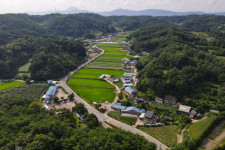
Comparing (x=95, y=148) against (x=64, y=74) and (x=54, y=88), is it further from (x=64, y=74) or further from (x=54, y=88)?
(x=64, y=74)

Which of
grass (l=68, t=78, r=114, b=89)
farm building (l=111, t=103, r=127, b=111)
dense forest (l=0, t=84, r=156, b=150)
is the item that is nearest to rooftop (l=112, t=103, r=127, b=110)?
farm building (l=111, t=103, r=127, b=111)

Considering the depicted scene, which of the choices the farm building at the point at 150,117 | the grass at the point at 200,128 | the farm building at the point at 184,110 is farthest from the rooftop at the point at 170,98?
the grass at the point at 200,128

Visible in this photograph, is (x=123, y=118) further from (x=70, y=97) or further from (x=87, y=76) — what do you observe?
(x=87, y=76)

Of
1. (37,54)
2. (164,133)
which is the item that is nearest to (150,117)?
(164,133)

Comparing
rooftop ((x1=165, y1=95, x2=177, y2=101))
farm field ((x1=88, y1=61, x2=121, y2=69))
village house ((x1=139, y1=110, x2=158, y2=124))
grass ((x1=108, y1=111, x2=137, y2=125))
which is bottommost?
grass ((x1=108, y1=111, x2=137, y2=125))

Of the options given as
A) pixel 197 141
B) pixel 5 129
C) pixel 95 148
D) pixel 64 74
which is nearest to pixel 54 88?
pixel 64 74

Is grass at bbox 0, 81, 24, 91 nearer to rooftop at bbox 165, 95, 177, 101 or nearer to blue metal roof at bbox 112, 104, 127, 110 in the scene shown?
blue metal roof at bbox 112, 104, 127, 110

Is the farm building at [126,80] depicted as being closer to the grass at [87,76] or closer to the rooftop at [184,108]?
the grass at [87,76]
